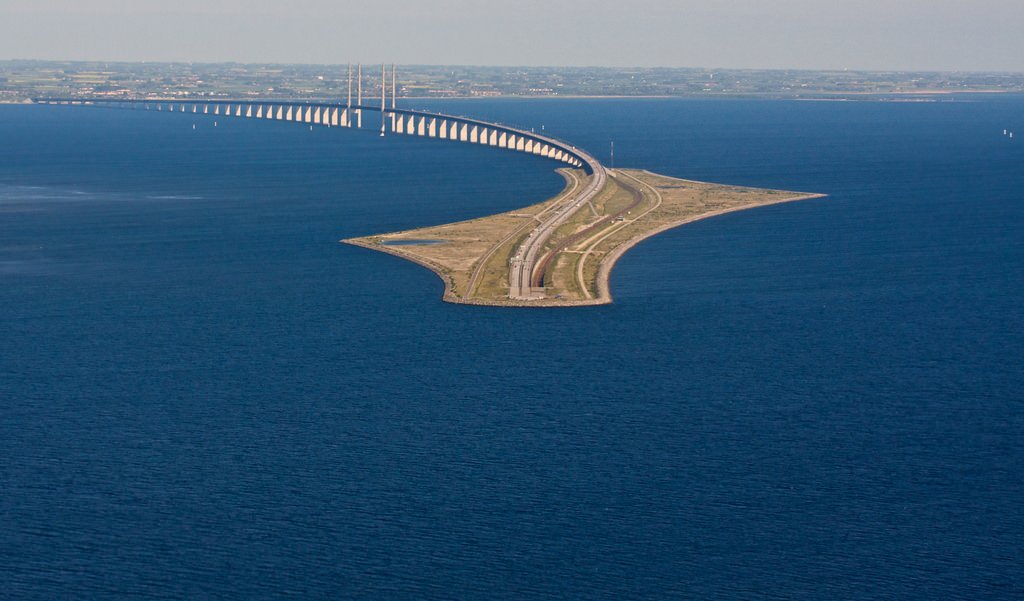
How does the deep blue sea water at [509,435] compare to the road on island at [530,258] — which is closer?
the deep blue sea water at [509,435]

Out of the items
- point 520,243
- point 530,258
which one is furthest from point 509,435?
point 520,243

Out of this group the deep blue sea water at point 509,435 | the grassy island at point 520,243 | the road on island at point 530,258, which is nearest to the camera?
the deep blue sea water at point 509,435

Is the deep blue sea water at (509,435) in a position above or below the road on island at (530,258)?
below

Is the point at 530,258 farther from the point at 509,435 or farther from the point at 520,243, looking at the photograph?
the point at 509,435

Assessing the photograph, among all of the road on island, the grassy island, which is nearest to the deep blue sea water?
the grassy island

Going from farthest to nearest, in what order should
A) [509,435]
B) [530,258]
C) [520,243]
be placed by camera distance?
[520,243] < [530,258] < [509,435]

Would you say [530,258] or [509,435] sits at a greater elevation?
[530,258]

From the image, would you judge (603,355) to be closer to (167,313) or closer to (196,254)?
(167,313)

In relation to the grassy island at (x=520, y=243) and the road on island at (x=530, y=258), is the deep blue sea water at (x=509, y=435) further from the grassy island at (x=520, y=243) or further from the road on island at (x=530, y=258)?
the road on island at (x=530, y=258)

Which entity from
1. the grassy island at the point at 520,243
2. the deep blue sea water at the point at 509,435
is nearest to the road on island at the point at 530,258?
the grassy island at the point at 520,243

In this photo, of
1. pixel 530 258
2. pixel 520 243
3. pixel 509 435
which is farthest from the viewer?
pixel 520 243
